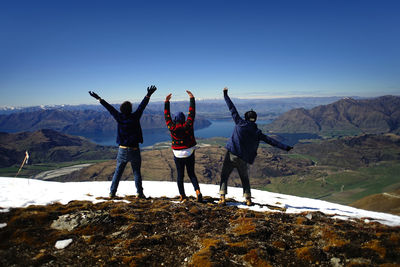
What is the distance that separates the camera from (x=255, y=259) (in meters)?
4.73

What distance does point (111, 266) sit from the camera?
4.45m

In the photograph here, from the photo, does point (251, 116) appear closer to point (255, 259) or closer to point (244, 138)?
point (244, 138)

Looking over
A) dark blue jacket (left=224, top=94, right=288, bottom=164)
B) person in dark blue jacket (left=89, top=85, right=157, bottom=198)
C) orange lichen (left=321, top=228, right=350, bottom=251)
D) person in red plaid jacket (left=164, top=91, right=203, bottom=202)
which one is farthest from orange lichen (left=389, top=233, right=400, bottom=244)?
person in dark blue jacket (left=89, top=85, right=157, bottom=198)

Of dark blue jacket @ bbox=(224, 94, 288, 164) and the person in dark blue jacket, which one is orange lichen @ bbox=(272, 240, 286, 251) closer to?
dark blue jacket @ bbox=(224, 94, 288, 164)

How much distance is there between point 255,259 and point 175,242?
215 cm

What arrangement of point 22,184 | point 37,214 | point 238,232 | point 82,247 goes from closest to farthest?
1. point 82,247
2. point 238,232
3. point 37,214
4. point 22,184

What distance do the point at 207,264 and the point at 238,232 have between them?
223 centimetres

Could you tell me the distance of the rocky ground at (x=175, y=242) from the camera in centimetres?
466

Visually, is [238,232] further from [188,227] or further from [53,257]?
[53,257]

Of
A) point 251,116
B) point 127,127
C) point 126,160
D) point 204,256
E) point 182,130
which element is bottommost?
point 204,256

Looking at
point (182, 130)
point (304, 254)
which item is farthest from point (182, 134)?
point (304, 254)

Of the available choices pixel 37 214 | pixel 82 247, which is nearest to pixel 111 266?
Answer: pixel 82 247

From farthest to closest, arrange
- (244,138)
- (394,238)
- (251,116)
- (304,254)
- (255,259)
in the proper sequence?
(251,116)
(244,138)
(394,238)
(304,254)
(255,259)

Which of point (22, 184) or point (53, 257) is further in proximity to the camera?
point (22, 184)
